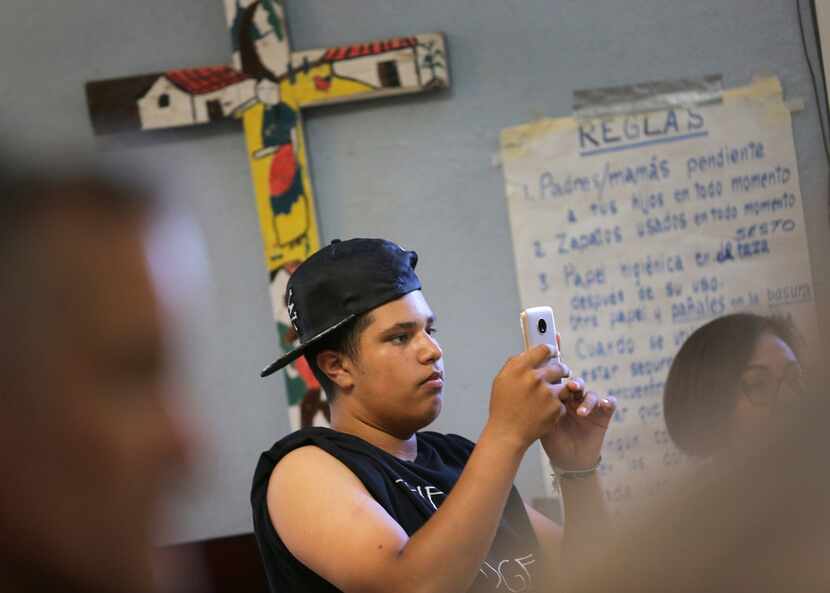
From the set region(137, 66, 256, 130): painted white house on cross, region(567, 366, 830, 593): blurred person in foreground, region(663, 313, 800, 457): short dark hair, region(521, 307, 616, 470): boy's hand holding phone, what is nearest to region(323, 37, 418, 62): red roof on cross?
region(137, 66, 256, 130): painted white house on cross

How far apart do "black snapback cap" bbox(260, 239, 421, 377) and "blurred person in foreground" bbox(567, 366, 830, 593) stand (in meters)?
1.15

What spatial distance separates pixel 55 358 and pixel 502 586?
1039mm

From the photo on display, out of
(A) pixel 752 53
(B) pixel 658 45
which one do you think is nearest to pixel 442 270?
(B) pixel 658 45

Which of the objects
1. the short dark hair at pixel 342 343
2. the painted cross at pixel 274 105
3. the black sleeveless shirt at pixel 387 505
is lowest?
the black sleeveless shirt at pixel 387 505

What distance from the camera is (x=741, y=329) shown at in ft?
6.65

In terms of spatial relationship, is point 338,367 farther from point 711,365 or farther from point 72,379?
point 72,379

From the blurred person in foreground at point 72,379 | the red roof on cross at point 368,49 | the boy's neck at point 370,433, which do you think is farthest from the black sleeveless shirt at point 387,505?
the red roof on cross at point 368,49

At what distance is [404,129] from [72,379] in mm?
2303

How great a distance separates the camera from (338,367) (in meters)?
1.50

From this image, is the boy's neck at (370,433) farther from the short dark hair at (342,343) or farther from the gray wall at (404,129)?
the gray wall at (404,129)

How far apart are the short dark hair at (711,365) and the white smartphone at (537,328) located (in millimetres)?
560

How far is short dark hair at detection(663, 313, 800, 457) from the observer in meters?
1.92

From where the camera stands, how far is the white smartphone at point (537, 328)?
4.58 ft

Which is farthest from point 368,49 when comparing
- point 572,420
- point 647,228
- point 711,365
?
point 572,420
